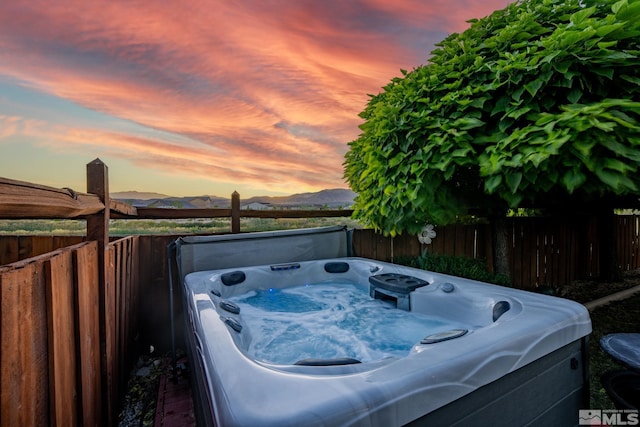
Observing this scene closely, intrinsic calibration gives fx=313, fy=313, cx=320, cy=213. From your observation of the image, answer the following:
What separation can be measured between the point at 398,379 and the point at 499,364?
0.47 m

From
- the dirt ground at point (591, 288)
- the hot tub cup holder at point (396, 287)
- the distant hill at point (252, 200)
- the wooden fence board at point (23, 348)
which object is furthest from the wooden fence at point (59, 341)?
the dirt ground at point (591, 288)

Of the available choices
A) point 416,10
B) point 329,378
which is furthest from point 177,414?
point 416,10

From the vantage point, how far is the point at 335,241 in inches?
140

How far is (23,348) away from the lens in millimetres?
940

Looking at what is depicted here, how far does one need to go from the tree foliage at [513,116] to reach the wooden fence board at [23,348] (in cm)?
246

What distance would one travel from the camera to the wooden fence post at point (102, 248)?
174 centimetres

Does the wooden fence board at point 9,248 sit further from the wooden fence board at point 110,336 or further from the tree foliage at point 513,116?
the tree foliage at point 513,116

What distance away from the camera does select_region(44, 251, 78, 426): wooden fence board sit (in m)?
1.11

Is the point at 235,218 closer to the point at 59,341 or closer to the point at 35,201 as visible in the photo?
the point at 59,341

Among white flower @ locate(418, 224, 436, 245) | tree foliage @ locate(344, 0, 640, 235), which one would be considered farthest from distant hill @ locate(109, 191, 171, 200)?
white flower @ locate(418, 224, 436, 245)

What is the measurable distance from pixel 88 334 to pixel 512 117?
2.99 meters

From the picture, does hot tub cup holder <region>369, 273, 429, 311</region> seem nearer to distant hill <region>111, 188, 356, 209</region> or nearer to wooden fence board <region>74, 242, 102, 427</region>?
distant hill <region>111, 188, 356, 209</region>

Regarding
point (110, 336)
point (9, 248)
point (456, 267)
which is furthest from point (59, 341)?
point (456, 267)

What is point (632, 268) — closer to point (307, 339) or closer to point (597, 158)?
point (597, 158)
